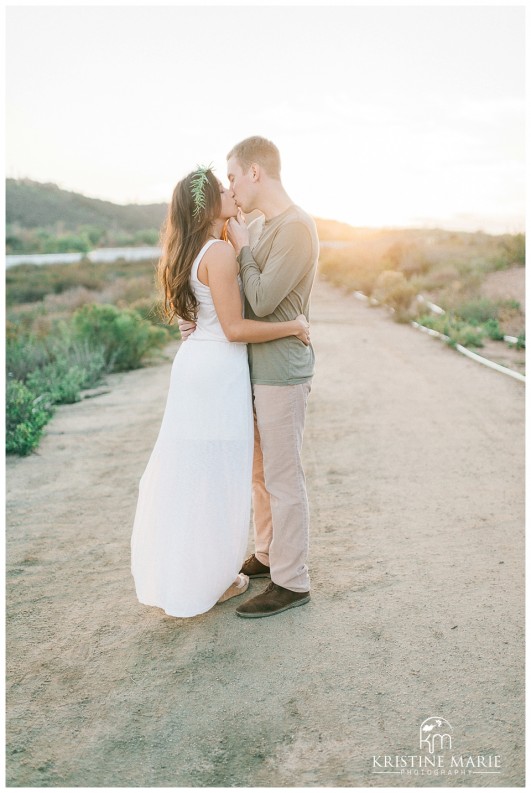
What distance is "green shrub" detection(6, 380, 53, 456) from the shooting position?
674 centimetres

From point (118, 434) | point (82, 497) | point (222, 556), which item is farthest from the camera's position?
point (118, 434)

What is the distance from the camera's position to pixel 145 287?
2169 centimetres

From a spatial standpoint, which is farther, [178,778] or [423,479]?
[423,479]

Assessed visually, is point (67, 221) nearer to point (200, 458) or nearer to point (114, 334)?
point (114, 334)

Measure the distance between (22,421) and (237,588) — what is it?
4.15m

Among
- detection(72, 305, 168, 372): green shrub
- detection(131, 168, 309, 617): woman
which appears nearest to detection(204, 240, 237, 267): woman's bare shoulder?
detection(131, 168, 309, 617): woman

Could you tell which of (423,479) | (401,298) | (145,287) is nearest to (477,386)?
(423,479)

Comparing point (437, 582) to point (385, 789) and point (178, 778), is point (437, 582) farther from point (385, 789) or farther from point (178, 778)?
point (178, 778)

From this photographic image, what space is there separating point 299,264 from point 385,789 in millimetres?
2082

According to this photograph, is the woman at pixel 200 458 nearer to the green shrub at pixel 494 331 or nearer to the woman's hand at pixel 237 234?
the woman's hand at pixel 237 234

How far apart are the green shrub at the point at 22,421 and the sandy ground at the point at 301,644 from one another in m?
0.30

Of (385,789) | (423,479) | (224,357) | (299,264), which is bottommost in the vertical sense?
(385,789)

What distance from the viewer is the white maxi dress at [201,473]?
11.2 feet

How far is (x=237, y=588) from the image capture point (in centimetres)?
383
